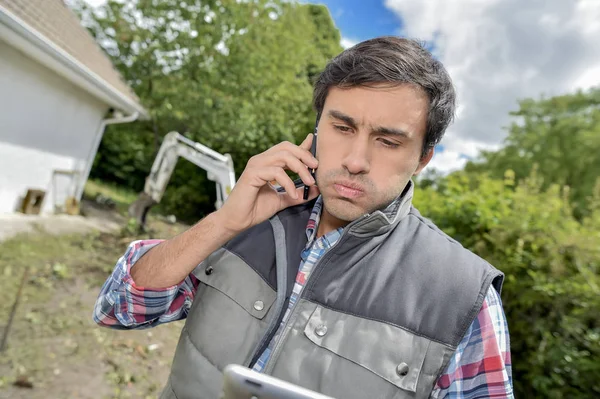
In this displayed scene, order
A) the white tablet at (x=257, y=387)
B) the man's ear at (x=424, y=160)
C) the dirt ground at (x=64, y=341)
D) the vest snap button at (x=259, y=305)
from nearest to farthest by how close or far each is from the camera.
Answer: the white tablet at (x=257, y=387) → the vest snap button at (x=259, y=305) → the man's ear at (x=424, y=160) → the dirt ground at (x=64, y=341)

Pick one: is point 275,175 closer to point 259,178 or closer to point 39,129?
point 259,178

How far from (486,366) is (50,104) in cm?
891

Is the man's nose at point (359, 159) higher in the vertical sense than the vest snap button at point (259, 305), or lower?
higher

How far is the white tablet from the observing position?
0.58 m

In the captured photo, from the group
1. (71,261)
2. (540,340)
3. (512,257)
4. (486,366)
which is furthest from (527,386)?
(71,261)

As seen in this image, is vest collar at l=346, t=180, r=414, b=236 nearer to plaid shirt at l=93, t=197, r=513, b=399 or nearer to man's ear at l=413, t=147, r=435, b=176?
plaid shirt at l=93, t=197, r=513, b=399

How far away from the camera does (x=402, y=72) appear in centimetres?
137

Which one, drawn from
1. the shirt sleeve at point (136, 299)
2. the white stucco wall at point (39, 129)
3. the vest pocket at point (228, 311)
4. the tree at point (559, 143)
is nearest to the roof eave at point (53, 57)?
the white stucco wall at point (39, 129)

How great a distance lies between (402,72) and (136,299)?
4.12ft

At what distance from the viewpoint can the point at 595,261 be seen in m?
3.22

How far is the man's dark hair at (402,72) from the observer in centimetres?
137

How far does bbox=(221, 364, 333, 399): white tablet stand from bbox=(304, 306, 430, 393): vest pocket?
0.63 meters

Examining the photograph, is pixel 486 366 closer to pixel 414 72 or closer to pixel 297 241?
pixel 297 241

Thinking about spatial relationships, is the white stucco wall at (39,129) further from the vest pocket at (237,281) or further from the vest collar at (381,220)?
the vest collar at (381,220)
